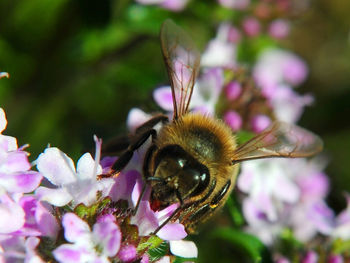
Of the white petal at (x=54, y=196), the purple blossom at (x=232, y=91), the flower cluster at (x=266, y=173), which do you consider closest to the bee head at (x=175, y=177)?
the white petal at (x=54, y=196)

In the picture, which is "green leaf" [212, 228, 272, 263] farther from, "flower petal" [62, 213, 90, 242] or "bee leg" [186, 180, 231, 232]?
"flower petal" [62, 213, 90, 242]

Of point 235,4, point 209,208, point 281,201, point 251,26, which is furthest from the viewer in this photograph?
point 251,26

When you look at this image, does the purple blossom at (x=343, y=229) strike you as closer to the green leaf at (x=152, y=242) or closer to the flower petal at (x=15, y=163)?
the green leaf at (x=152, y=242)

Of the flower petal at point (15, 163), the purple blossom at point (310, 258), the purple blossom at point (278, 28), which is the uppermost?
the flower petal at point (15, 163)

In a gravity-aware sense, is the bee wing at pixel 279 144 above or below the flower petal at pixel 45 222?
below

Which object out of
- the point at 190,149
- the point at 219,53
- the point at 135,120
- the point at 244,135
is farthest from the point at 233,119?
the point at 190,149

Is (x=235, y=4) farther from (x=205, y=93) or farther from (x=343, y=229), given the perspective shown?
(x=343, y=229)

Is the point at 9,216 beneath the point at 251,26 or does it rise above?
above
